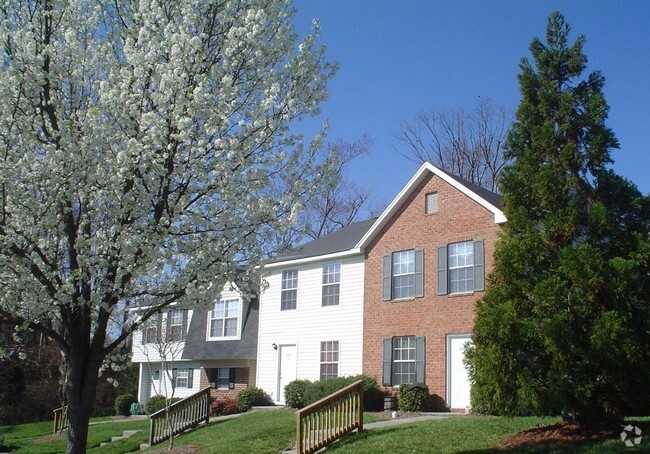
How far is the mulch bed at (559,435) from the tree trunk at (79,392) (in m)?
6.15

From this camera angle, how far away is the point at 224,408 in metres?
23.0

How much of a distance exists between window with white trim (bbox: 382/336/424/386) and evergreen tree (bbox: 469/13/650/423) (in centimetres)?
842

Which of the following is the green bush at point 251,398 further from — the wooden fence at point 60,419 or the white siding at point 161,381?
the wooden fence at point 60,419

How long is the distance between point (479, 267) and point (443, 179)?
304 centimetres

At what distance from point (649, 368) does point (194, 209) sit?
22.0ft

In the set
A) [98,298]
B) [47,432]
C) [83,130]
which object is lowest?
[47,432]

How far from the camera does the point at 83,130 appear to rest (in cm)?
833

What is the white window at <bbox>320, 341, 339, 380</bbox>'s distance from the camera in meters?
22.2

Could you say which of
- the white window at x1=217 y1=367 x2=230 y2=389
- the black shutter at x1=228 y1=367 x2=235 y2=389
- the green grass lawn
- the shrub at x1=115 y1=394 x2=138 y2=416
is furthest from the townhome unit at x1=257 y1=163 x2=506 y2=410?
the shrub at x1=115 y1=394 x2=138 y2=416

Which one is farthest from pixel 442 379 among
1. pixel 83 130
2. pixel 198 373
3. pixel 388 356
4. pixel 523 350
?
pixel 83 130

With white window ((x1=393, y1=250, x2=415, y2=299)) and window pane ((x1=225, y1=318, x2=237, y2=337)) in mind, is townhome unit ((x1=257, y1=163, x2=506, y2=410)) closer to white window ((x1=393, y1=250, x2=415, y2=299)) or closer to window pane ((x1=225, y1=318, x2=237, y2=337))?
white window ((x1=393, y1=250, x2=415, y2=299))

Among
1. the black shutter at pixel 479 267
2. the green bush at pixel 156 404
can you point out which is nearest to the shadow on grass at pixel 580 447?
the black shutter at pixel 479 267

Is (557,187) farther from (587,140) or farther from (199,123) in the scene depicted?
(199,123)

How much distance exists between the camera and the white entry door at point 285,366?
77.0 ft
